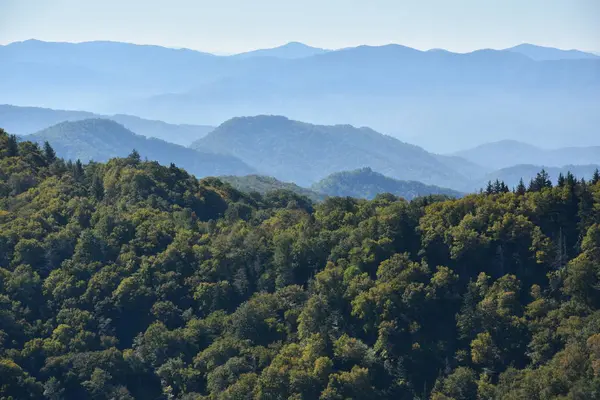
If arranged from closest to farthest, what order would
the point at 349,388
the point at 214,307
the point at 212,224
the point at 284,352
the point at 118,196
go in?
the point at 349,388 < the point at 284,352 < the point at 214,307 < the point at 212,224 < the point at 118,196

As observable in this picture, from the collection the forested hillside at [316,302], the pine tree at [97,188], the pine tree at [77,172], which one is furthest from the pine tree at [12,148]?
the forested hillside at [316,302]

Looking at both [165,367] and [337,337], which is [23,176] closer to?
[165,367]

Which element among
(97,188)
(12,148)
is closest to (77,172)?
(97,188)

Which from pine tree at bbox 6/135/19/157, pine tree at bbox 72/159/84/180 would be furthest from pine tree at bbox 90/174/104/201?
pine tree at bbox 6/135/19/157

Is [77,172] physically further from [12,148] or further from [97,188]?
[12,148]

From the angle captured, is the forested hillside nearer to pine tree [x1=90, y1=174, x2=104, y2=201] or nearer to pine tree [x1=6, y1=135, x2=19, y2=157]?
pine tree [x1=90, y1=174, x2=104, y2=201]

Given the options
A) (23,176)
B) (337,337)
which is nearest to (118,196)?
(23,176)

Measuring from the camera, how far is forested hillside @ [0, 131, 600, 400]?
4431cm

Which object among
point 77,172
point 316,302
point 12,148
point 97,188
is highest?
point 12,148

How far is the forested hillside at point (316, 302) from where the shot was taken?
145 feet

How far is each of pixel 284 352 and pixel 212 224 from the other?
19.3 meters

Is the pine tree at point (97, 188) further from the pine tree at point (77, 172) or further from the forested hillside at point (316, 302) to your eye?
the forested hillside at point (316, 302)

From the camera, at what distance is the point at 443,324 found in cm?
4784

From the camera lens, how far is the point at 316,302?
49.1m
